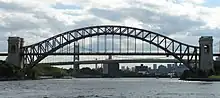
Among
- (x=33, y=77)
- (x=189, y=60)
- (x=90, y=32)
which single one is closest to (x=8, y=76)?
(x=33, y=77)

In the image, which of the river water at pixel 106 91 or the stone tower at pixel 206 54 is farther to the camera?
the stone tower at pixel 206 54

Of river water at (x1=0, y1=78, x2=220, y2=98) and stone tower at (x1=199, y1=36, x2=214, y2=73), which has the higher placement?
stone tower at (x1=199, y1=36, x2=214, y2=73)

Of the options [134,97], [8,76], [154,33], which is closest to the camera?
[134,97]

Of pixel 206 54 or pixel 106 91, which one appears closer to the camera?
pixel 106 91

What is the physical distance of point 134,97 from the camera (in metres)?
75.3

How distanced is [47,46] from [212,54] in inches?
2380

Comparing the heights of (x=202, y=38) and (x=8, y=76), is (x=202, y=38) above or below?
above

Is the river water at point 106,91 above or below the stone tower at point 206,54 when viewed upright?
below

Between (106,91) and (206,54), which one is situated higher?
(206,54)

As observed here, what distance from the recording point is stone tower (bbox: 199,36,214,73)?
195 metres

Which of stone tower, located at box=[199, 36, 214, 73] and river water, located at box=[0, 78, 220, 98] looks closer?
river water, located at box=[0, 78, 220, 98]

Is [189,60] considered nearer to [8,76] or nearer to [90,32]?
[90,32]

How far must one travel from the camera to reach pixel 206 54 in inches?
7712

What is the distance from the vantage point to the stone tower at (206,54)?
195m
